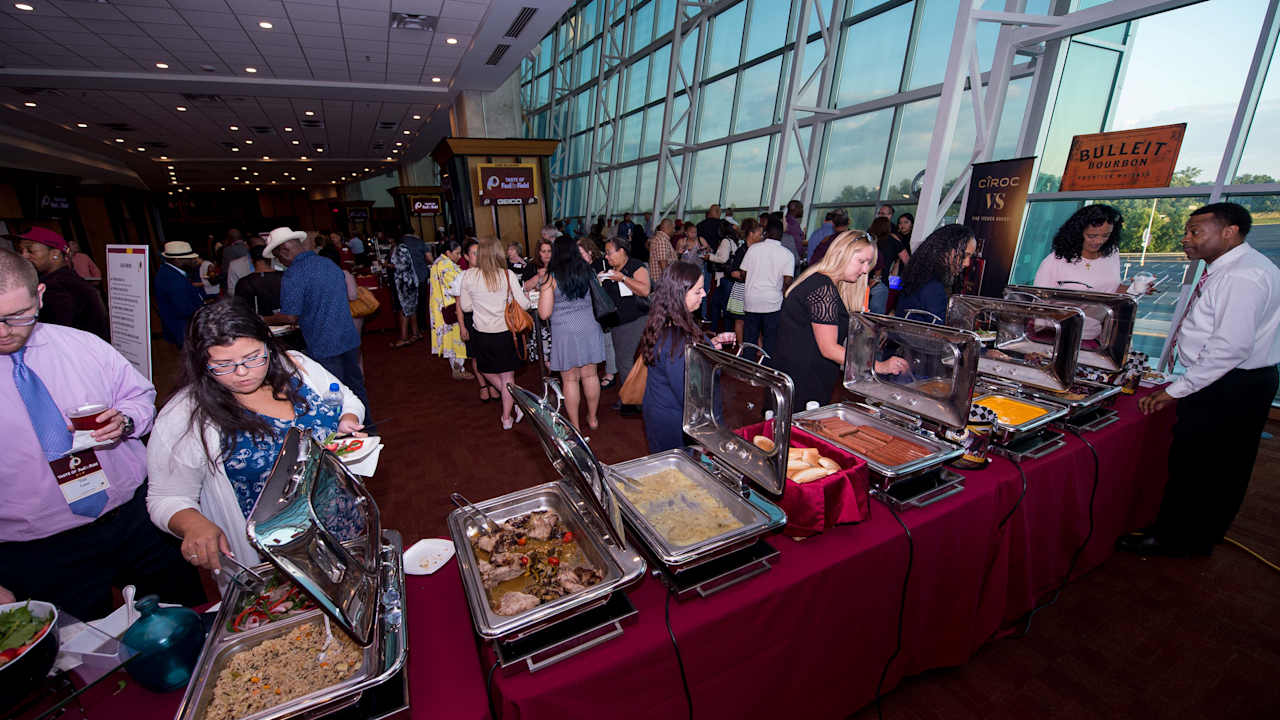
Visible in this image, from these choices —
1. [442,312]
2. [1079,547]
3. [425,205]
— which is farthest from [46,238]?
[425,205]

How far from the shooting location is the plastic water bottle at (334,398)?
5.05ft

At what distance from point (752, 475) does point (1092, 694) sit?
1.60m

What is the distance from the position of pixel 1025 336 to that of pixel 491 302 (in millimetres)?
3109

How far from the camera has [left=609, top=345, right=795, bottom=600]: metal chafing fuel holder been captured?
112 centimetres

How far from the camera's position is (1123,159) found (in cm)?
370

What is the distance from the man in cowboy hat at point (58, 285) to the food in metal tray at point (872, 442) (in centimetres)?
366

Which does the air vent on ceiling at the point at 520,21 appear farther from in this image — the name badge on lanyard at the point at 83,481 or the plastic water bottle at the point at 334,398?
the name badge on lanyard at the point at 83,481

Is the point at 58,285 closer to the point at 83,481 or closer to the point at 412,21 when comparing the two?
the point at 83,481

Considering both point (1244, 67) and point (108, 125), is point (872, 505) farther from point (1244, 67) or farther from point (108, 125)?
point (108, 125)

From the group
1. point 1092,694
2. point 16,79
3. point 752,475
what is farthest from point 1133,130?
point 16,79

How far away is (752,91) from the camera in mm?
7645

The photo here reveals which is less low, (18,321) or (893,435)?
(18,321)

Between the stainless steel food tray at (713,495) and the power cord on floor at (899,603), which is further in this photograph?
the power cord on floor at (899,603)

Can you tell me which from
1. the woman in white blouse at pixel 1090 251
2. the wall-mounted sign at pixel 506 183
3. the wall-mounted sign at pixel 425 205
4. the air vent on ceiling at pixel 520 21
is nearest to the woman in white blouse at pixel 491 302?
the woman in white blouse at pixel 1090 251
